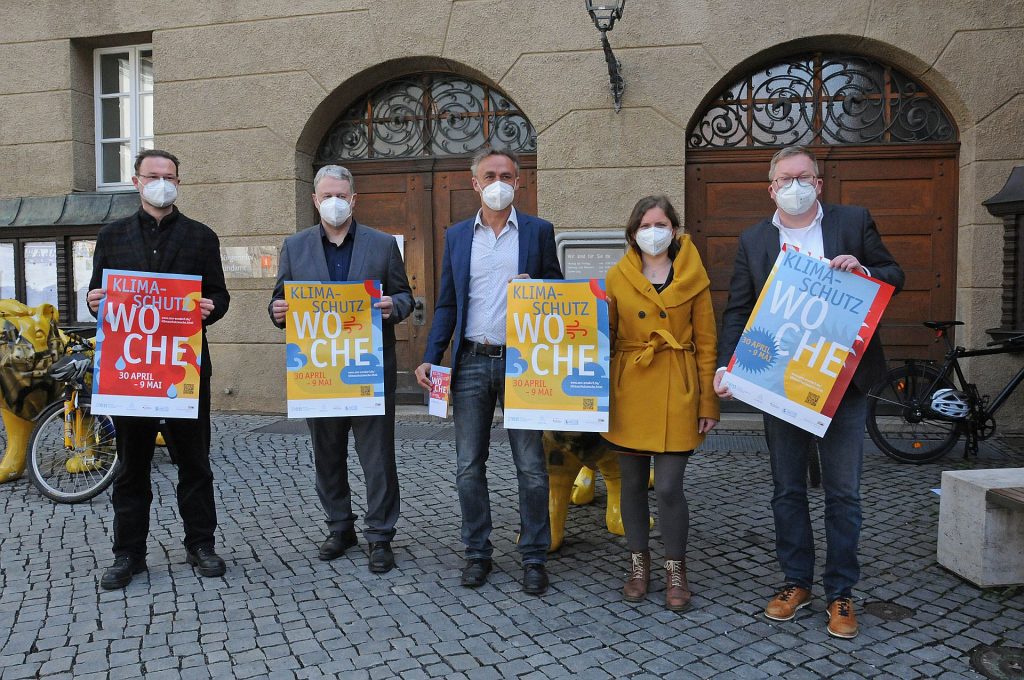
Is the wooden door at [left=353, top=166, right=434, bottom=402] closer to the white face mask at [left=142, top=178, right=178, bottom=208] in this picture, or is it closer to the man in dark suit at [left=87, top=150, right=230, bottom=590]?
the man in dark suit at [left=87, top=150, right=230, bottom=590]

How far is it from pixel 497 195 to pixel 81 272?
7292 millimetres

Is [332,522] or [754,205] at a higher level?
[754,205]

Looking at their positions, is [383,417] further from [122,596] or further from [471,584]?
[122,596]

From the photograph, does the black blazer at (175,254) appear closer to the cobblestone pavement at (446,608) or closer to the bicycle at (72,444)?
the cobblestone pavement at (446,608)

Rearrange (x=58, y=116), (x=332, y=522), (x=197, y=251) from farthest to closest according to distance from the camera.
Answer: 1. (x=58, y=116)
2. (x=332, y=522)
3. (x=197, y=251)

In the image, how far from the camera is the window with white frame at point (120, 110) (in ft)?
30.3

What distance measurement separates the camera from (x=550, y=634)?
332 centimetres

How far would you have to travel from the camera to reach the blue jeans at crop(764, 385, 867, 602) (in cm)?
326

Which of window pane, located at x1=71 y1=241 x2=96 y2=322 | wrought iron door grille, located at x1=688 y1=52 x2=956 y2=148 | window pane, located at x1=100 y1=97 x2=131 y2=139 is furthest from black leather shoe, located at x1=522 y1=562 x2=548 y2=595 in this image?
window pane, located at x1=100 y1=97 x2=131 y2=139

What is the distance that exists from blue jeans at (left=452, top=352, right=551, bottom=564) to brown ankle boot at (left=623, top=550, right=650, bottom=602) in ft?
1.37

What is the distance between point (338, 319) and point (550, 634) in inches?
69.7

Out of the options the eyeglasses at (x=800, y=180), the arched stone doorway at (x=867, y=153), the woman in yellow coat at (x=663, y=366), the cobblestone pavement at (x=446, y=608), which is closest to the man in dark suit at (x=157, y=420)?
the cobblestone pavement at (x=446, y=608)

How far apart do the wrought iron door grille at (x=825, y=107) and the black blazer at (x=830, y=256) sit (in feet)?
15.1

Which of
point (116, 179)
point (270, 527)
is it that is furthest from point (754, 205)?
point (116, 179)
